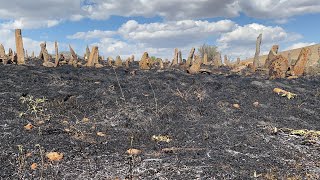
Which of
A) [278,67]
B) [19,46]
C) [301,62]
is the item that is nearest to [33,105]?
[19,46]

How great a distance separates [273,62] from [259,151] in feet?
22.9

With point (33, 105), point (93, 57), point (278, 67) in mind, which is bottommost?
point (33, 105)

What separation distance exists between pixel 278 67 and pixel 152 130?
701 cm

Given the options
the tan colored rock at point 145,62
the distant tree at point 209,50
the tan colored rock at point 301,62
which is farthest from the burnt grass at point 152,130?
the distant tree at point 209,50

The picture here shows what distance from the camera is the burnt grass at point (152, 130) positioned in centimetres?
433

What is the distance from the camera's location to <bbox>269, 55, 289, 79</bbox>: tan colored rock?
11383mm

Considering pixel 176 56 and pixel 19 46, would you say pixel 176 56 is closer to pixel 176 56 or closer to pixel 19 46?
pixel 176 56

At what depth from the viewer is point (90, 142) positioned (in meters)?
5.01

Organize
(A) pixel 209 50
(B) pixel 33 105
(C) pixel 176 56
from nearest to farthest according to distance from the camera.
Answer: (B) pixel 33 105, (C) pixel 176 56, (A) pixel 209 50

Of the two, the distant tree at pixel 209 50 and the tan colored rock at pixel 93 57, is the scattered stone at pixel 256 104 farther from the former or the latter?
the distant tree at pixel 209 50

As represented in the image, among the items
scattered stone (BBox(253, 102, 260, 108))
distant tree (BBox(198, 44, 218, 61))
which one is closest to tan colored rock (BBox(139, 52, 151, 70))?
scattered stone (BBox(253, 102, 260, 108))

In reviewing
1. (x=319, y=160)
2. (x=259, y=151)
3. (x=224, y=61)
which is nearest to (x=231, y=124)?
(x=259, y=151)

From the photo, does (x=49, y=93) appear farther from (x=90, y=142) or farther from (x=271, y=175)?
(x=271, y=175)

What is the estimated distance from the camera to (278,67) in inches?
452
